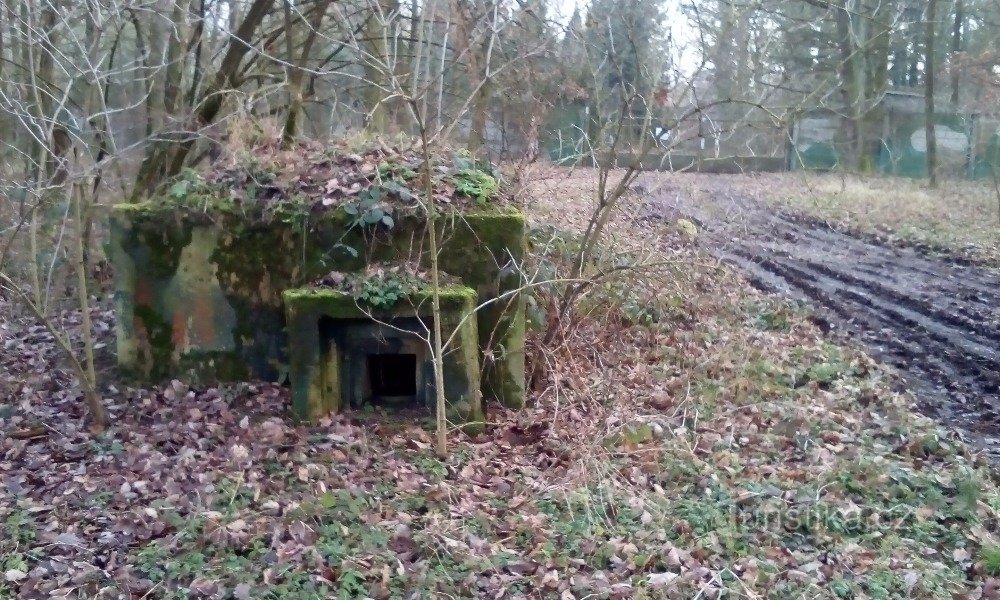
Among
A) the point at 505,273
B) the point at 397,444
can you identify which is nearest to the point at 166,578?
the point at 397,444

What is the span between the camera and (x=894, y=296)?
10859mm

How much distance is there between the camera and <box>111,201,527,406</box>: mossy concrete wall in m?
6.84

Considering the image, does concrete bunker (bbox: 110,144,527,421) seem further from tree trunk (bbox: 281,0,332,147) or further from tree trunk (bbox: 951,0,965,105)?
tree trunk (bbox: 951,0,965,105)

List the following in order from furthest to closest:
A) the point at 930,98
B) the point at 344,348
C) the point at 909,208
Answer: the point at 930,98 → the point at 909,208 → the point at 344,348

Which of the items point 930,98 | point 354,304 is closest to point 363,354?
point 354,304

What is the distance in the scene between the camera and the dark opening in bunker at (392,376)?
22.5 feet

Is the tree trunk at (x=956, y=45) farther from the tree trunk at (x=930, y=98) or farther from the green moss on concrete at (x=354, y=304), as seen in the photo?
the green moss on concrete at (x=354, y=304)

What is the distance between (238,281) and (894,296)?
27.6 feet

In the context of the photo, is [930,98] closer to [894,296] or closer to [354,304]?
[894,296]

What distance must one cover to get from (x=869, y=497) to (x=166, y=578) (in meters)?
4.49

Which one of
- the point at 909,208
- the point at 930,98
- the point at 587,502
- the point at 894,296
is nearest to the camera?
the point at 587,502

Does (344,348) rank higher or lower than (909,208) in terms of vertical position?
lower

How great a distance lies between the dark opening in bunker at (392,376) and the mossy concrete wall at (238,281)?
637mm

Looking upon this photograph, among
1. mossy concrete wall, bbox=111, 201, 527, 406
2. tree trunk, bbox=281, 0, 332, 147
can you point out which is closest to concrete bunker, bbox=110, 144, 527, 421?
mossy concrete wall, bbox=111, 201, 527, 406
